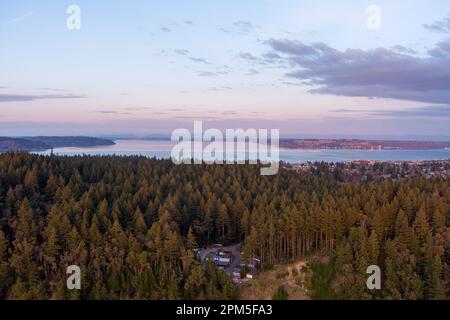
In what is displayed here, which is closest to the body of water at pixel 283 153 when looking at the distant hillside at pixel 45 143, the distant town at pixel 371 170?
the distant hillside at pixel 45 143

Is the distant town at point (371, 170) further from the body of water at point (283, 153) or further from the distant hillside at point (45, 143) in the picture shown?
the distant hillside at point (45, 143)

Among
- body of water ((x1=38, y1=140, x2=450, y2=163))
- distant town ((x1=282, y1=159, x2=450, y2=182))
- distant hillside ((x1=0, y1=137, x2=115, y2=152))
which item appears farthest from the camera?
distant hillside ((x1=0, y1=137, x2=115, y2=152))

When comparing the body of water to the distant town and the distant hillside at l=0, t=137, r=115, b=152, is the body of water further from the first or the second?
the distant town

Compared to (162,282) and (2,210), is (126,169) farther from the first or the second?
(162,282)

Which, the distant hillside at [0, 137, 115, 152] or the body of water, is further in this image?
the distant hillside at [0, 137, 115, 152]

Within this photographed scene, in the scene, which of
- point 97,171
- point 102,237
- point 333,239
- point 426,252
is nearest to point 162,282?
point 102,237

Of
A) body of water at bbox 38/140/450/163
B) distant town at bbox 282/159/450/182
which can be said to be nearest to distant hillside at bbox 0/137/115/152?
body of water at bbox 38/140/450/163

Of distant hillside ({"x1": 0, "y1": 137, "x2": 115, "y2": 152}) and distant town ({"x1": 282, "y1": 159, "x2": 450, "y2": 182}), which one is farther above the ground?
distant hillside ({"x1": 0, "y1": 137, "x2": 115, "y2": 152})
